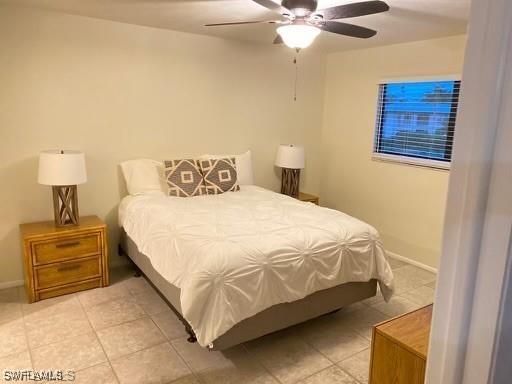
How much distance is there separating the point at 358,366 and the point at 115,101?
9.77 ft

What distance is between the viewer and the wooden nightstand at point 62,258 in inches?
116

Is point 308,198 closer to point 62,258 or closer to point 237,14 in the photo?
point 237,14

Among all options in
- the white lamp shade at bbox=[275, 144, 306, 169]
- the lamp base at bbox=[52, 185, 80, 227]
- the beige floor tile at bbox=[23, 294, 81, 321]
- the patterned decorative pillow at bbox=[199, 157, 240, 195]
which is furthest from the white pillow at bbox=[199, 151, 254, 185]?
the beige floor tile at bbox=[23, 294, 81, 321]

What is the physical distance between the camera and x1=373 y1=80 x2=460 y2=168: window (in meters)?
3.65

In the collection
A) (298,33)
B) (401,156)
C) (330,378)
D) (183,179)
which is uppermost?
(298,33)

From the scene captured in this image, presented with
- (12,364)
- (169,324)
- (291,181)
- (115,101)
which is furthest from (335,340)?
(115,101)

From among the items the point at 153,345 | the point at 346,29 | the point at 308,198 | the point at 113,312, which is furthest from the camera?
the point at 308,198

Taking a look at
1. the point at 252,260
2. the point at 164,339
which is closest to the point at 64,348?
the point at 164,339

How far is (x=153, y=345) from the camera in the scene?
2498mm

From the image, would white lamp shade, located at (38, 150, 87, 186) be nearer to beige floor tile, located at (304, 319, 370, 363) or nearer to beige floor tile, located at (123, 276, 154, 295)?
beige floor tile, located at (123, 276, 154, 295)

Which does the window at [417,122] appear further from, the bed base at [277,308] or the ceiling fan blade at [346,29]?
the bed base at [277,308]

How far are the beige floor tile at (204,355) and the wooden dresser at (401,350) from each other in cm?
124

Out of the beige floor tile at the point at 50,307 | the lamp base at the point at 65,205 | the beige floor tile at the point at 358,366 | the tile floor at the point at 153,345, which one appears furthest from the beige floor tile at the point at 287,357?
the lamp base at the point at 65,205

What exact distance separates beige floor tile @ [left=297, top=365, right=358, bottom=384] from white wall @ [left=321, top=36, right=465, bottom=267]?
6.00 feet
